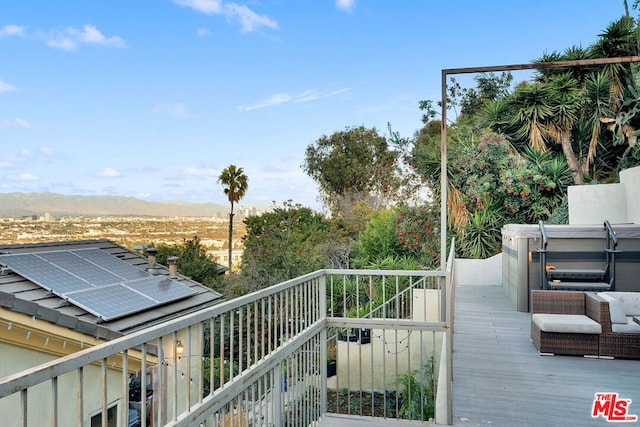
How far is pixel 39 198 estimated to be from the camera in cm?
1320

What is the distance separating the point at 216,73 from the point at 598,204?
14.8 m

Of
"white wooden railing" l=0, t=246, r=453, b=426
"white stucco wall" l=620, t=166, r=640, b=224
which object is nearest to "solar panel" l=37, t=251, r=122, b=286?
"white wooden railing" l=0, t=246, r=453, b=426

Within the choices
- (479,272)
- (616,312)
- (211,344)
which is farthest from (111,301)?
(479,272)

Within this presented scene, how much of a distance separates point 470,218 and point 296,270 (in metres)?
5.04

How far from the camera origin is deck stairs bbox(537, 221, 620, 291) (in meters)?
6.07

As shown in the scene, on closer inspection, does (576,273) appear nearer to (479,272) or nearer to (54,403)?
(479,272)

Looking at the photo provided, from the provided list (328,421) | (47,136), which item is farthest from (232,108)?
(328,421)

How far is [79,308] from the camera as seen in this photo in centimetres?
664

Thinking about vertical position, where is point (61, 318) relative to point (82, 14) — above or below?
below

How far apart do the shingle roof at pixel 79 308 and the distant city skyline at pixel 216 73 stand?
3.97 m

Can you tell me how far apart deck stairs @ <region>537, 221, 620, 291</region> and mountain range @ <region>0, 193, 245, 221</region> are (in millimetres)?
10502

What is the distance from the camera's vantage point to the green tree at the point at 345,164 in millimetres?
21484

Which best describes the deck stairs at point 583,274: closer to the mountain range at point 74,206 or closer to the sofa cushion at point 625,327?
the sofa cushion at point 625,327

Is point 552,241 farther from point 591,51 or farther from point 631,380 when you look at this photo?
point 591,51
